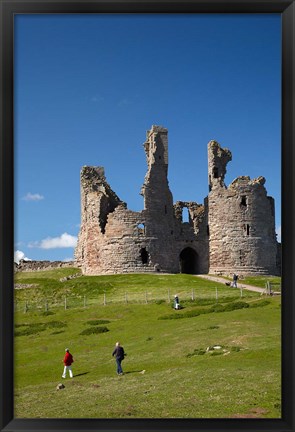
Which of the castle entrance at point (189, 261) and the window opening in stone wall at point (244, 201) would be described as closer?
the window opening in stone wall at point (244, 201)

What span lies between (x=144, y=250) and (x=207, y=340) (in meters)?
42.1

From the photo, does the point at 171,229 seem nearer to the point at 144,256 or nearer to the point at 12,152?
the point at 144,256

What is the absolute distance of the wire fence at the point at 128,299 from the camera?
4839 cm

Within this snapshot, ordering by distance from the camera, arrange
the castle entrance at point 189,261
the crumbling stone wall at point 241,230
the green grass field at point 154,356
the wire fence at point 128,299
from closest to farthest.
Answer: the green grass field at point 154,356 < the wire fence at point 128,299 < the crumbling stone wall at point 241,230 < the castle entrance at point 189,261

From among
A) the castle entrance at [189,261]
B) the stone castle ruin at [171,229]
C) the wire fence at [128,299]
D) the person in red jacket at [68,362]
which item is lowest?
the person in red jacket at [68,362]

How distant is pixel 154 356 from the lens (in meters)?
29.1

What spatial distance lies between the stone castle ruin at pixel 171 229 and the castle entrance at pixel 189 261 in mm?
709

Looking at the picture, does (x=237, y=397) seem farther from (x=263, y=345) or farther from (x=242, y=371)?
(x=263, y=345)

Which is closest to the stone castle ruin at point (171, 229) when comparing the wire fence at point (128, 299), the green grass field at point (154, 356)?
the wire fence at point (128, 299)

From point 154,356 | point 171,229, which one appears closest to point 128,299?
point 154,356

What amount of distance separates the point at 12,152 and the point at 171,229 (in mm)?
65438

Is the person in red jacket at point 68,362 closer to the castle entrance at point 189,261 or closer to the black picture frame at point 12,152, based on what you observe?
the black picture frame at point 12,152

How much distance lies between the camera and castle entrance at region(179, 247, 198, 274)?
8032 cm

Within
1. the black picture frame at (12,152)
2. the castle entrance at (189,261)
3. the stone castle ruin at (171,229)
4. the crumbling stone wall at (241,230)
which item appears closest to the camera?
the black picture frame at (12,152)
